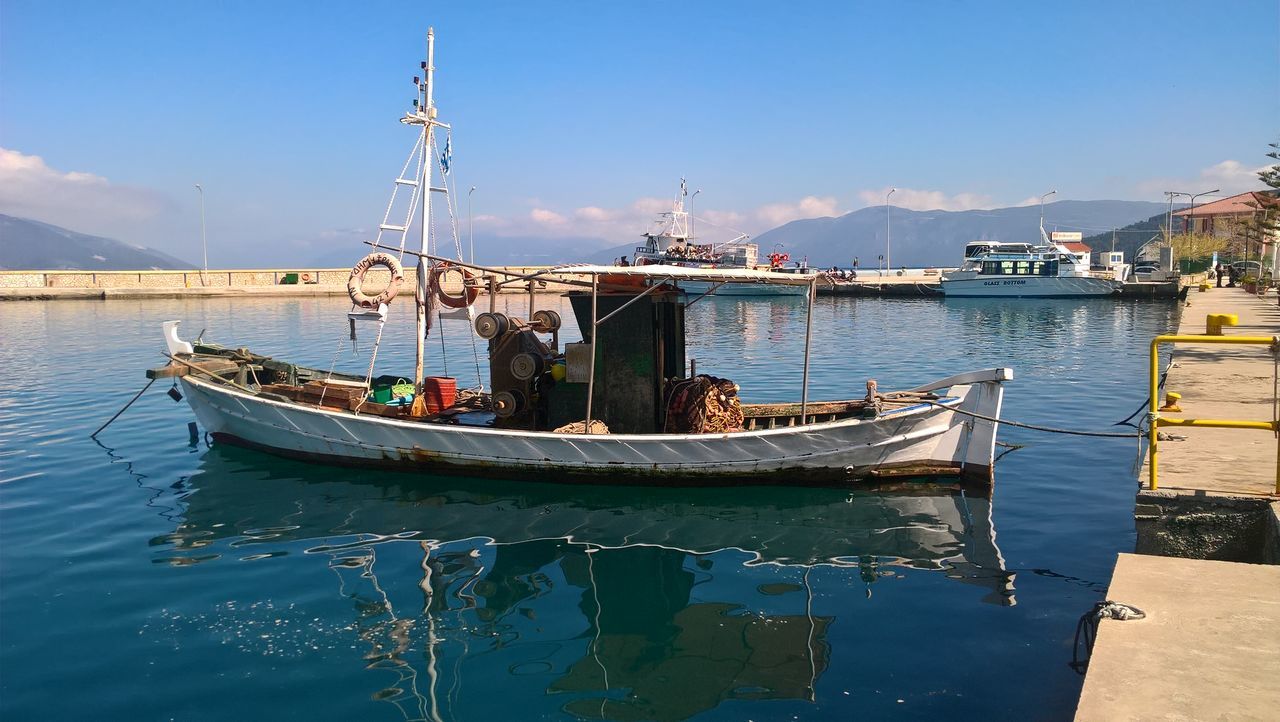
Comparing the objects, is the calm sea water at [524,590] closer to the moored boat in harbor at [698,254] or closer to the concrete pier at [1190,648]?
the concrete pier at [1190,648]

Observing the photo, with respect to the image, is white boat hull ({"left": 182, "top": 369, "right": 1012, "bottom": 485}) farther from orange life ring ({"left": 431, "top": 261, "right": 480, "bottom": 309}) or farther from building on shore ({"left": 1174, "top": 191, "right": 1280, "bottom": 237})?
building on shore ({"left": 1174, "top": 191, "right": 1280, "bottom": 237})

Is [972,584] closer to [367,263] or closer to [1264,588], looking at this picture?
[1264,588]

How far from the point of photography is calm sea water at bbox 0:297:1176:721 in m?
6.76

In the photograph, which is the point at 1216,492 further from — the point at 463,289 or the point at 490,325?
the point at 463,289

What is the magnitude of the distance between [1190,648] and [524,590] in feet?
20.6

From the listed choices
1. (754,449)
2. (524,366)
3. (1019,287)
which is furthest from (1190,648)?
(1019,287)

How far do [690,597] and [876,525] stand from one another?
11.6 ft

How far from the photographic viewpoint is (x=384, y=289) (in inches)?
533

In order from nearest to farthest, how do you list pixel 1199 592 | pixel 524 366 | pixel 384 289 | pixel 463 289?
pixel 1199 592, pixel 524 366, pixel 384 289, pixel 463 289

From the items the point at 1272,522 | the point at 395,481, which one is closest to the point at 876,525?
the point at 1272,522

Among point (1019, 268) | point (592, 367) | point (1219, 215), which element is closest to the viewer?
point (592, 367)

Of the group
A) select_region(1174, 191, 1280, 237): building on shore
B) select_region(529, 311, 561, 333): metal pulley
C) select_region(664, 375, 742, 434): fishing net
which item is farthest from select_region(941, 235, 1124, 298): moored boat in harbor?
select_region(529, 311, 561, 333): metal pulley

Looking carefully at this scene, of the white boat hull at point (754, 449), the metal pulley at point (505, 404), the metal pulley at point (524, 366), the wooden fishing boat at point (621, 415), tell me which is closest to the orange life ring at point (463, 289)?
the wooden fishing boat at point (621, 415)

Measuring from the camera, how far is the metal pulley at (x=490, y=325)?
1262 cm
